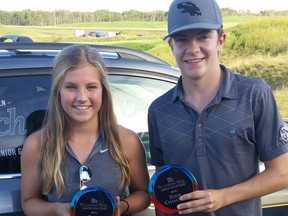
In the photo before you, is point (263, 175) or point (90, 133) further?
point (90, 133)

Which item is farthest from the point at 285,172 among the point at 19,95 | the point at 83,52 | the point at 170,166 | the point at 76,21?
the point at 76,21

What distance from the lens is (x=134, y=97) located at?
2965 mm

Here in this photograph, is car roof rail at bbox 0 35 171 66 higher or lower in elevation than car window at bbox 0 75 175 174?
higher

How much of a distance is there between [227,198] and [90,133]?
710 millimetres

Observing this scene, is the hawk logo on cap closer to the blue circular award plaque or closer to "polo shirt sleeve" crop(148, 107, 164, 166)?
"polo shirt sleeve" crop(148, 107, 164, 166)

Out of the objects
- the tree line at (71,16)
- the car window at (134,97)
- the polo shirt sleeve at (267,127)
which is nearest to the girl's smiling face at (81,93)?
the car window at (134,97)

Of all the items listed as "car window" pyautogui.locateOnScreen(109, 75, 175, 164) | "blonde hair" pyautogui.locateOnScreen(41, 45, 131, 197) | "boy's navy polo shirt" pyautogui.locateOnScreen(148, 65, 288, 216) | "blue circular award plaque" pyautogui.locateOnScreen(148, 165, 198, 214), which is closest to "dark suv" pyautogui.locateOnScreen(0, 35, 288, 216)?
"car window" pyautogui.locateOnScreen(109, 75, 175, 164)

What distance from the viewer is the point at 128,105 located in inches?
117

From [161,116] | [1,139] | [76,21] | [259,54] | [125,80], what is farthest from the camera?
[76,21]

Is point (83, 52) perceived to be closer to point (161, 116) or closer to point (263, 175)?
point (161, 116)

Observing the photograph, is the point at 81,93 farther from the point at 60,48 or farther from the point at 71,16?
the point at 71,16

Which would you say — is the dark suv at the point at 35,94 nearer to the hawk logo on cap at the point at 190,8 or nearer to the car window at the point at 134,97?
the car window at the point at 134,97

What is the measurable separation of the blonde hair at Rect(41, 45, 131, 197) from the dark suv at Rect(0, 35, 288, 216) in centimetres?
37

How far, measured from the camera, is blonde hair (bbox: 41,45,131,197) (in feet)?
7.29
